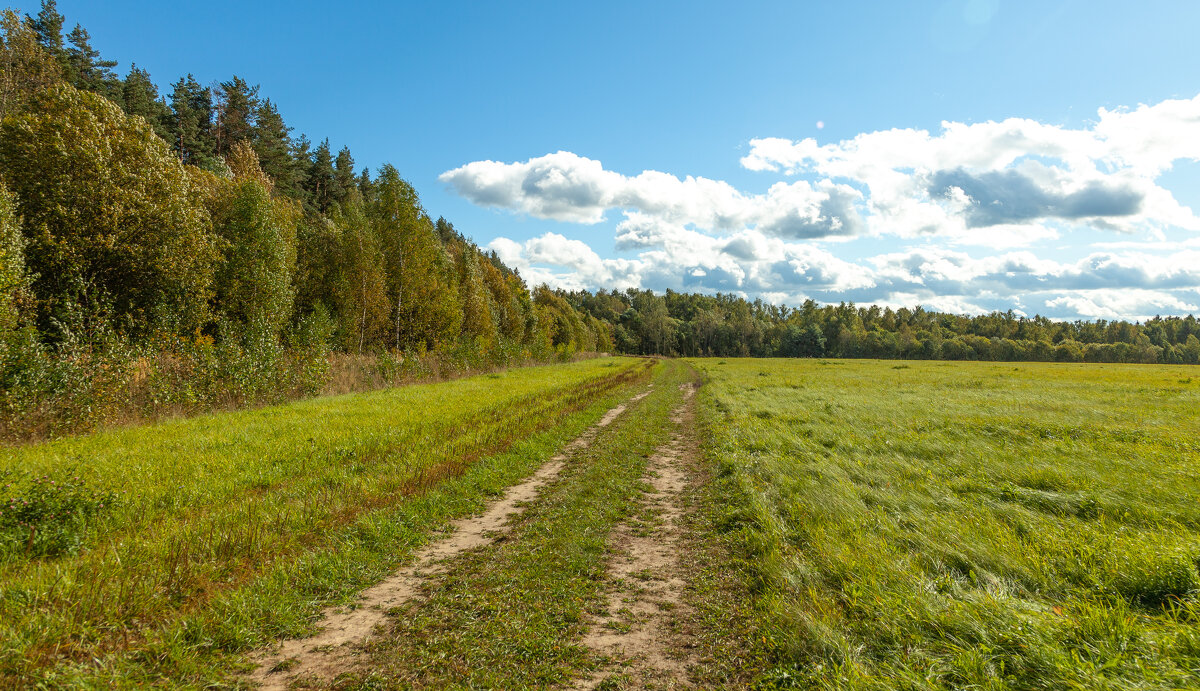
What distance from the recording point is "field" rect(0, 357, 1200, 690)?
357 centimetres

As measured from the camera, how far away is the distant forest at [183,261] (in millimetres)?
12695

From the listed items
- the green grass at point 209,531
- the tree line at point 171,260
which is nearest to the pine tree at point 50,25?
the tree line at point 171,260

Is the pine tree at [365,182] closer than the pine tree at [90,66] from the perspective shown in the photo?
No

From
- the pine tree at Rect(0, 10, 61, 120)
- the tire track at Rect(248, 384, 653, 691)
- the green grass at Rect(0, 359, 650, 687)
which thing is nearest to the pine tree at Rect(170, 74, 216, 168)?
the pine tree at Rect(0, 10, 61, 120)

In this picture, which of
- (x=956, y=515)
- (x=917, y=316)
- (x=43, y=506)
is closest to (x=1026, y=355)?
(x=917, y=316)

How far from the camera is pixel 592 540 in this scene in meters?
6.27

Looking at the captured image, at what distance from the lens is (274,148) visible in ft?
153

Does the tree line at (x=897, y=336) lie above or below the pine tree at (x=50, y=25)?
below

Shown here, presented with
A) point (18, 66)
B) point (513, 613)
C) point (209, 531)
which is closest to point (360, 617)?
point (513, 613)

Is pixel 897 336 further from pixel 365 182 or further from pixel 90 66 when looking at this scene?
pixel 90 66

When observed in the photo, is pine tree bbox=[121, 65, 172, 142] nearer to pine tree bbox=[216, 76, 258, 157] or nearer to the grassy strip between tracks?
pine tree bbox=[216, 76, 258, 157]

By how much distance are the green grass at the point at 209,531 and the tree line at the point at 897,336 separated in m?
117

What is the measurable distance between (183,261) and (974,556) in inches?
1000

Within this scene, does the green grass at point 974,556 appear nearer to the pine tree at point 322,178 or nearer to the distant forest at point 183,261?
the distant forest at point 183,261
